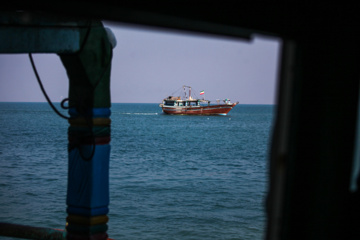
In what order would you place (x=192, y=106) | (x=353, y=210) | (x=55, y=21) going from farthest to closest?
1. (x=192, y=106)
2. (x=55, y=21)
3. (x=353, y=210)

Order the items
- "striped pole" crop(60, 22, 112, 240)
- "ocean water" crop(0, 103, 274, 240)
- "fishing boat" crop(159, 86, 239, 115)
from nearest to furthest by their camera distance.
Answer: "striped pole" crop(60, 22, 112, 240)
"ocean water" crop(0, 103, 274, 240)
"fishing boat" crop(159, 86, 239, 115)

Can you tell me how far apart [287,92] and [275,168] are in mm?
387

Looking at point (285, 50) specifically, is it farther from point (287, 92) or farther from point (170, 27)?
point (170, 27)

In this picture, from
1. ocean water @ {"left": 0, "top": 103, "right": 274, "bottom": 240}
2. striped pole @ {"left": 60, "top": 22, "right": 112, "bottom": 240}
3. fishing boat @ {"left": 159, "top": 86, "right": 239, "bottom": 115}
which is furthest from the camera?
fishing boat @ {"left": 159, "top": 86, "right": 239, "bottom": 115}

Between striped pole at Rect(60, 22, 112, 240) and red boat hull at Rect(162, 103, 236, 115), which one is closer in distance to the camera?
striped pole at Rect(60, 22, 112, 240)

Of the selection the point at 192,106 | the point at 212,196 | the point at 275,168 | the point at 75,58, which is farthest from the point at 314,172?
the point at 192,106

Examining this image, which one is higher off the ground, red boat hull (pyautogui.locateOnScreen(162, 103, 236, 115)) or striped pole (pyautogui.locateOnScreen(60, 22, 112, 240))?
striped pole (pyautogui.locateOnScreen(60, 22, 112, 240))

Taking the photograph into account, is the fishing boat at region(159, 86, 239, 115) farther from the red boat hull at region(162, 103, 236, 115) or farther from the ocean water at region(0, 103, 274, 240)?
the ocean water at region(0, 103, 274, 240)

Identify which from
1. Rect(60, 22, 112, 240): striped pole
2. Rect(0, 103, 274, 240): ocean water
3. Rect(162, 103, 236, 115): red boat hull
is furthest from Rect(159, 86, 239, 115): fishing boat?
Rect(60, 22, 112, 240): striped pole

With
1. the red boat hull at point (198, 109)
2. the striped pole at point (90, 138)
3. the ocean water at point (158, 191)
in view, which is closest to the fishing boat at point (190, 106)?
the red boat hull at point (198, 109)

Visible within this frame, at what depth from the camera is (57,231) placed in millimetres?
4672

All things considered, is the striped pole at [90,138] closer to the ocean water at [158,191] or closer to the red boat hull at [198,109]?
the ocean water at [158,191]

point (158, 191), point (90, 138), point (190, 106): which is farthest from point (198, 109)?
point (90, 138)

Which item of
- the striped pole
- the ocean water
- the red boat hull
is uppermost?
the striped pole
